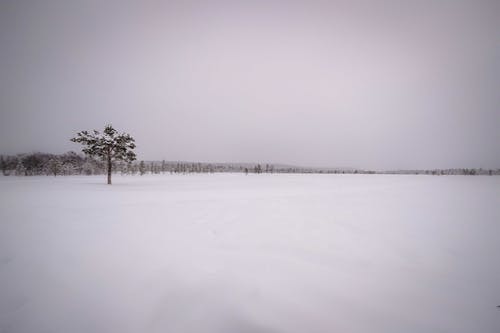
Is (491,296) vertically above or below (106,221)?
below

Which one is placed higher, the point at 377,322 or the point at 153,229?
the point at 153,229

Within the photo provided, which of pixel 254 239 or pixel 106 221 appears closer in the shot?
pixel 254 239

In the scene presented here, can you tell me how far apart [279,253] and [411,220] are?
25.2ft

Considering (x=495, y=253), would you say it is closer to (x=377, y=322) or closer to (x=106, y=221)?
(x=377, y=322)

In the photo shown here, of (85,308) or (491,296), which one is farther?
(491,296)

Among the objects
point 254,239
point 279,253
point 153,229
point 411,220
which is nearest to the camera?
point 279,253

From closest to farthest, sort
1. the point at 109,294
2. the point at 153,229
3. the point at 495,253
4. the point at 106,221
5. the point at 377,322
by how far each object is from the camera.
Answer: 1. the point at 377,322
2. the point at 109,294
3. the point at 495,253
4. the point at 153,229
5. the point at 106,221

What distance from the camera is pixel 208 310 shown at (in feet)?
13.0

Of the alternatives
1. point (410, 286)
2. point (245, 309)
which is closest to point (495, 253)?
point (410, 286)

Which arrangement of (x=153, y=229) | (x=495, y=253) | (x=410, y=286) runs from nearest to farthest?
(x=410, y=286)
(x=495, y=253)
(x=153, y=229)

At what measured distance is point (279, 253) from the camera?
20.5 feet

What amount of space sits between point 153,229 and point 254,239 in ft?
11.9

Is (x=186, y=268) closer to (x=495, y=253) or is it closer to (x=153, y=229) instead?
(x=153, y=229)

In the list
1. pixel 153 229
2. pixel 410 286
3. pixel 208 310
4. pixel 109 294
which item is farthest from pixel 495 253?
pixel 153 229
